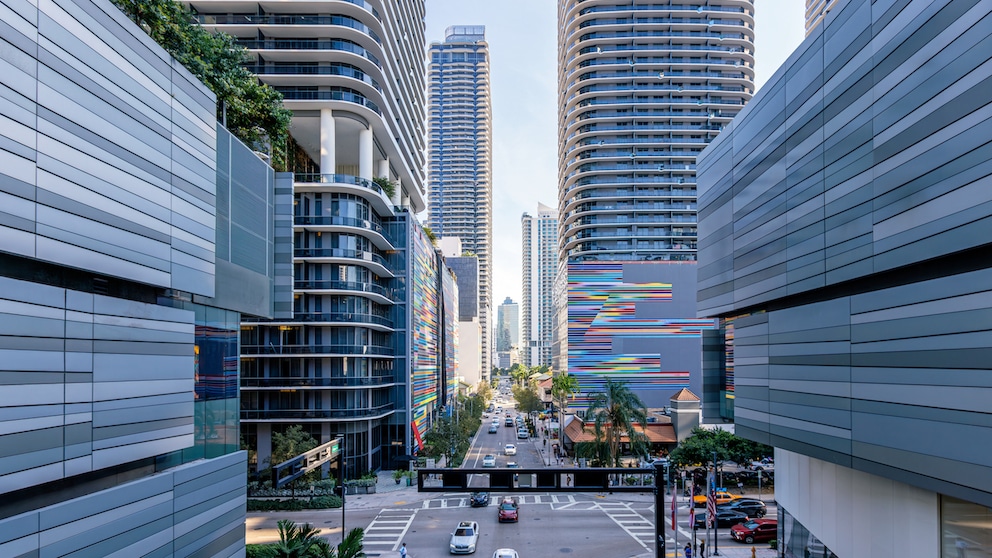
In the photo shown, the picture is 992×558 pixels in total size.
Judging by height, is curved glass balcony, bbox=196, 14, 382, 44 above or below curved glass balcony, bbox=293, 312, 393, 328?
above

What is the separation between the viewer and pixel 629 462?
52906 millimetres

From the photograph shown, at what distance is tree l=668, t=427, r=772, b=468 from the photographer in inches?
1606

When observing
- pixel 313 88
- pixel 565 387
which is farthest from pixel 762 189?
pixel 565 387

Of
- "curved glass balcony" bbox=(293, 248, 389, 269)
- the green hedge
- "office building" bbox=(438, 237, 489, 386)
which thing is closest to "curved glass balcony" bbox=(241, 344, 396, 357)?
"curved glass balcony" bbox=(293, 248, 389, 269)

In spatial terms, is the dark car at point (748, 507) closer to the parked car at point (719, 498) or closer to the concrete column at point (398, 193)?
the parked car at point (719, 498)

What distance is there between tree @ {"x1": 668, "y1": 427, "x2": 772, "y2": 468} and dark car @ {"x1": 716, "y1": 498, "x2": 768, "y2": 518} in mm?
5126

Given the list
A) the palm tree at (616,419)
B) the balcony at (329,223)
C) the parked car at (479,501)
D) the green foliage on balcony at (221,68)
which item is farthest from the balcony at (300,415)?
the green foliage on balcony at (221,68)

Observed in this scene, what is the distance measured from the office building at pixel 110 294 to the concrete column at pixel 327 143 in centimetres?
2787

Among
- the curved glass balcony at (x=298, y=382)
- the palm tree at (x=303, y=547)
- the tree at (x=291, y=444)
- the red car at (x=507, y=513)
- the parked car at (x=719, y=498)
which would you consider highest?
the curved glass balcony at (x=298, y=382)

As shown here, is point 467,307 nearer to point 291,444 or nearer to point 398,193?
point 398,193

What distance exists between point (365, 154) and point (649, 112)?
163ft

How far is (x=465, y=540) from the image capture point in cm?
2830

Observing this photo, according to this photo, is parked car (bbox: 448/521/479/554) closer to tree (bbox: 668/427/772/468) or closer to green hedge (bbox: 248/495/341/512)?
green hedge (bbox: 248/495/341/512)

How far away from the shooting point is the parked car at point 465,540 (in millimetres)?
27844
